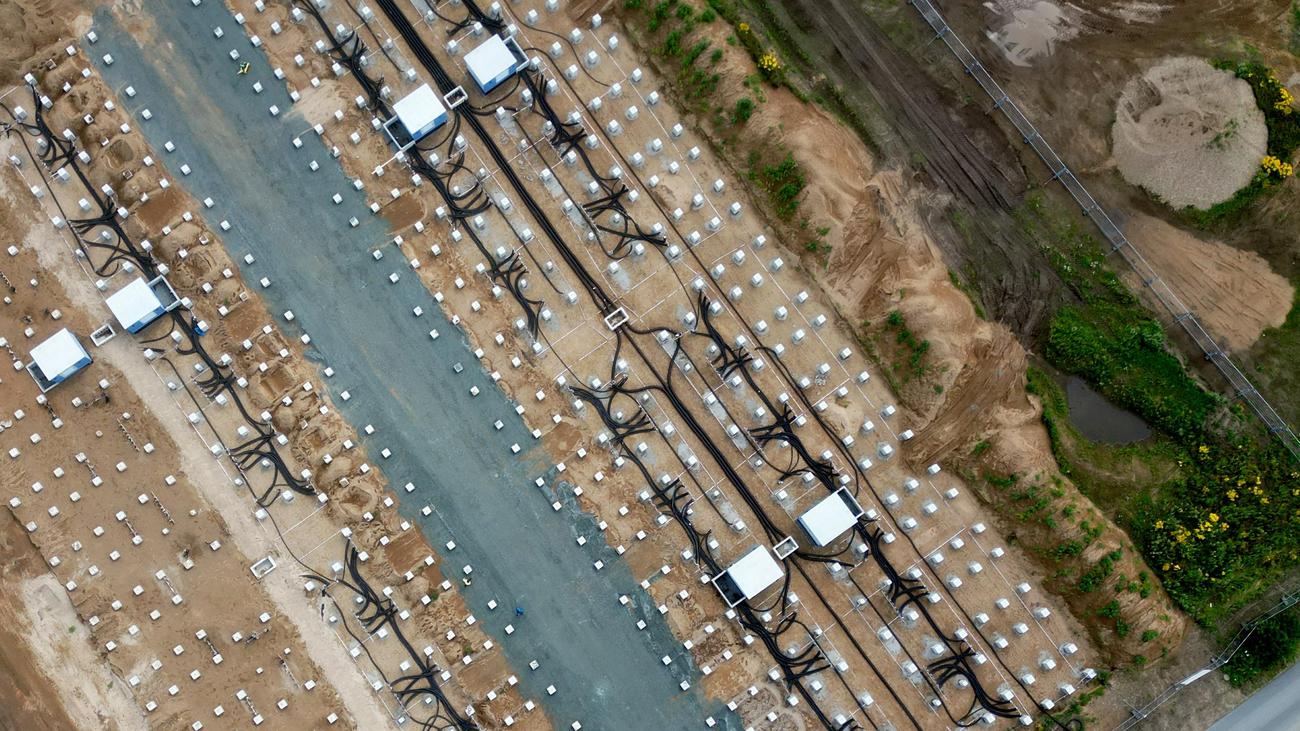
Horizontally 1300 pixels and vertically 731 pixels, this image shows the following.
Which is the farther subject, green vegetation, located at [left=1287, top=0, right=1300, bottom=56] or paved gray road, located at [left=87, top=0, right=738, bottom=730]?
green vegetation, located at [left=1287, top=0, right=1300, bottom=56]

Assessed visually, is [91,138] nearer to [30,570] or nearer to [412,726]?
[30,570]

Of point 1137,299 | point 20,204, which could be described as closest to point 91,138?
point 20,204

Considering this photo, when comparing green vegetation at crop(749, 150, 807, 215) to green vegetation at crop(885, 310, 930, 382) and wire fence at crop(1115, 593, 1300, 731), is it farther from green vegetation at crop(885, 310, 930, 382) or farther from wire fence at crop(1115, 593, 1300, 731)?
wire fence at crop(1115, 593, 1300, 731)

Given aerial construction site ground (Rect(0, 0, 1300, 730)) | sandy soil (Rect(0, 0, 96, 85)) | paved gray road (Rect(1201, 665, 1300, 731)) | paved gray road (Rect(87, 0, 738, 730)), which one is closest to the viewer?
aerial construction site ground (Rect(0, 0, 1300, 730))

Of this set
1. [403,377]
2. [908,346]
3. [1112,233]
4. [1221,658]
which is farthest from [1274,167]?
[403,377]

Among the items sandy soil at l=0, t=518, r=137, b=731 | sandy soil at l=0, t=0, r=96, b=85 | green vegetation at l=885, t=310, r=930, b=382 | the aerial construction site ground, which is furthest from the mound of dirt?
sandy soil at l=0, t=518, r=137, b=731

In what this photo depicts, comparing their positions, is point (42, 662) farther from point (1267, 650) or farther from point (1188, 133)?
point (1188, 133)

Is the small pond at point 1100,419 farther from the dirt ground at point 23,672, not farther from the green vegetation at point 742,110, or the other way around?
the dirt ground at point 23,672
